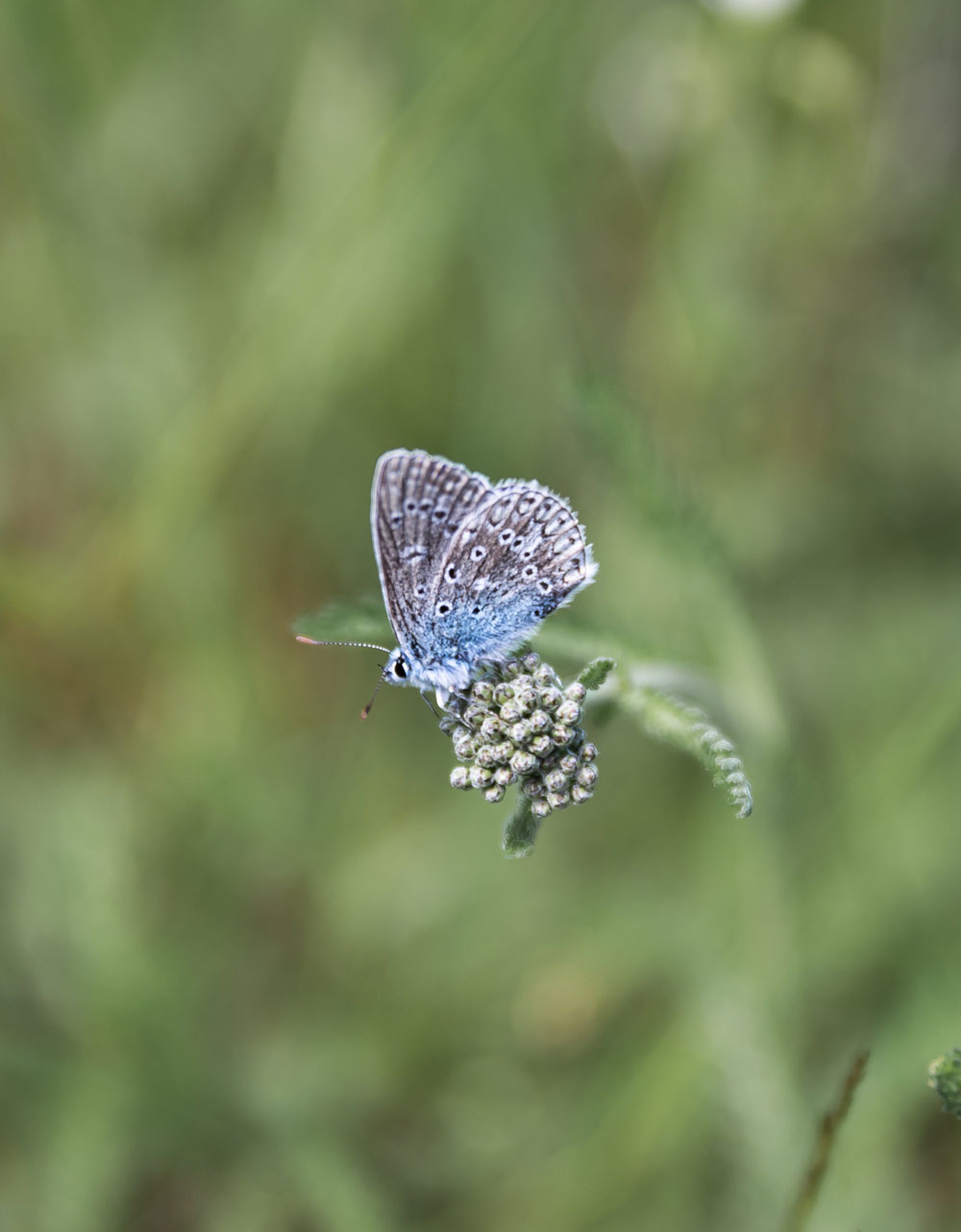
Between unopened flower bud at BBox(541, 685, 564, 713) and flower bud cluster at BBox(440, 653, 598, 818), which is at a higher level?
unopened flower bud at BBox(541, 685, 564, 713)

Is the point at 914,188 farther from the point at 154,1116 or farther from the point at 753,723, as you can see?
the point at 154,1116

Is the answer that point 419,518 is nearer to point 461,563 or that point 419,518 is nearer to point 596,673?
point 461,563

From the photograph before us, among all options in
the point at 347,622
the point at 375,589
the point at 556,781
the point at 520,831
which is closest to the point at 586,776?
the point at 556,781

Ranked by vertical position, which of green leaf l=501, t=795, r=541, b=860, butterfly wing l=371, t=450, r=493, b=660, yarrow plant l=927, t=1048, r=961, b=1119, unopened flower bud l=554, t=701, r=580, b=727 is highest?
butterfly wing l=371, t=450, r=493, b=660

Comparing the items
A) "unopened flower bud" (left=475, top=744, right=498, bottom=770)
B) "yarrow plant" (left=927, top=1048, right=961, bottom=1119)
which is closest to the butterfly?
"unopened flower bud" (left=475, top=744, right=498, bottom=770)

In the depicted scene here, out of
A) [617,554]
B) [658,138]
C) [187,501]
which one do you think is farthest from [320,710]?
[658,138]

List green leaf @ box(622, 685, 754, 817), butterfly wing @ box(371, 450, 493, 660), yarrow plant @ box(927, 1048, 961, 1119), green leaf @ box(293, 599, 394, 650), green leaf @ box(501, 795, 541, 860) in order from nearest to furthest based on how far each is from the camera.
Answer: yarrow plant @ box(927, 1048, 961, 1119), green leaf @ box(622, 685, 754, 817), green leaf @ box(501, 795, 541, 860), green leaf @ box(293, 599, 394, 650), butterfly wing @ box(371, 450, 493, 660)

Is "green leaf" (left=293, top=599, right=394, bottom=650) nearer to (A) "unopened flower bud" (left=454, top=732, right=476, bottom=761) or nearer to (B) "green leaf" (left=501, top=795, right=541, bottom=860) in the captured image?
(A) "unopened flower bud" (left=454, top=732, right=476, bottom=761)
